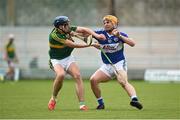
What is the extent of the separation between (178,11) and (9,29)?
41.2ft

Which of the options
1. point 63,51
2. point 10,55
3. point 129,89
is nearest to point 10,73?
point 10,55

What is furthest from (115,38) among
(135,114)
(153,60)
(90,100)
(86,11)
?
(86,11)

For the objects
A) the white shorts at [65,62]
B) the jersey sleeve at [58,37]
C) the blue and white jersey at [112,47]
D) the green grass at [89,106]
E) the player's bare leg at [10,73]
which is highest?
the jersey sleeve at [58,37]

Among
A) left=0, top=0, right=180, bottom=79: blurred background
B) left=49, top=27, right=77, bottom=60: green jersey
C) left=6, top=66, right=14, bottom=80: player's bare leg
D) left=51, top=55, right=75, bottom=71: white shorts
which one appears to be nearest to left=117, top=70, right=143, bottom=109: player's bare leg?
left=51, top=55, right=75, bottom=71: white shorts

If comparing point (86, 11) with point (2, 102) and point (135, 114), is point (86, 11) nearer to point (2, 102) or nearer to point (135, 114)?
point (2, 102)

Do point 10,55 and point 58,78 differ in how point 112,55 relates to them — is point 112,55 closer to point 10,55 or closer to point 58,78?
point 58,78

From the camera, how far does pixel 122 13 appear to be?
169 feet

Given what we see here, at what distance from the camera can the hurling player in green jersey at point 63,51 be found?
18562 millimetres

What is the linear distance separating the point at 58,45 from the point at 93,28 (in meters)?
23.5

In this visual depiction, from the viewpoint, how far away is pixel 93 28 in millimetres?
42312

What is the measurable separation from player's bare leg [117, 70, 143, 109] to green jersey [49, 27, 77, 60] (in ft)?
4.51

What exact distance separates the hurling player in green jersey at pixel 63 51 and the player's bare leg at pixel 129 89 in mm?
930

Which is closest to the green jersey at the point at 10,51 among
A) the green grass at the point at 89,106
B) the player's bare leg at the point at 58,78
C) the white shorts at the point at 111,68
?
the green grass at the point at 89,106

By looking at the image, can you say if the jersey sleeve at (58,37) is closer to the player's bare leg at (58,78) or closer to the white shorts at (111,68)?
the player's bare leg at (58,78)
